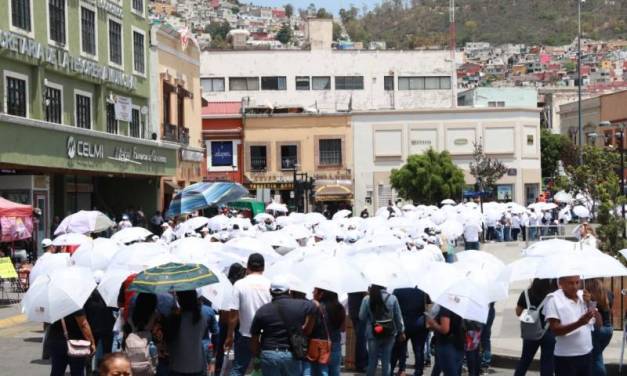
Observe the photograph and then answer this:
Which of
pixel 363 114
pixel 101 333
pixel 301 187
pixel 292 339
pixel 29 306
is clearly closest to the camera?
pixel 292 339

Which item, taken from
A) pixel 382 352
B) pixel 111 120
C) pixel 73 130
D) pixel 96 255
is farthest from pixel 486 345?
pixel 111 120

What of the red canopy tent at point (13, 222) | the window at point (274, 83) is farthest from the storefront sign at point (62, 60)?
the window at point (274, 83)

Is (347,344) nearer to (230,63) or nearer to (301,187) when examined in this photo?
(301,187)

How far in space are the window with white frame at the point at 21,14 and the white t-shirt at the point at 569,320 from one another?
25.0 metres

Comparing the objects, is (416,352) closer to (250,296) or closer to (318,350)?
(250,296)

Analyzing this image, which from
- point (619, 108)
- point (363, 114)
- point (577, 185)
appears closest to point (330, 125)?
point (363, 114)

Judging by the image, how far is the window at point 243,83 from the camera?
8069 cm

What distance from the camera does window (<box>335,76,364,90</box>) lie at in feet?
266

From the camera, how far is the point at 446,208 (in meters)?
39.8

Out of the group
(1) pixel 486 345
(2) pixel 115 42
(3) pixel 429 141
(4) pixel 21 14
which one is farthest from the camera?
(3) pixel 429 141

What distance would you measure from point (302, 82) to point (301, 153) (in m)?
12.3

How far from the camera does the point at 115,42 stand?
42.6 metres

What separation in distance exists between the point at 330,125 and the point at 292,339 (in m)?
59.5

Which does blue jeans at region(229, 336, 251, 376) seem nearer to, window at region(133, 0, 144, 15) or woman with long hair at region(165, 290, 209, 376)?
woman with long hair at region(165, 290, 209, 376)
